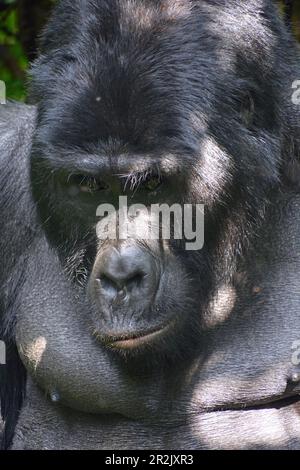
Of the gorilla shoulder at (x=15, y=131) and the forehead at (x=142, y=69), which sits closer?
the forehead at (x=142, y=69)

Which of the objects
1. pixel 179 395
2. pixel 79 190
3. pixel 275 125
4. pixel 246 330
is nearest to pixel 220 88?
pixel 275 125

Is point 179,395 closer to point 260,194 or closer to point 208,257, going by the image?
point 208,257

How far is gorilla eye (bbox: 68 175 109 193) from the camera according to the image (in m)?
4.31

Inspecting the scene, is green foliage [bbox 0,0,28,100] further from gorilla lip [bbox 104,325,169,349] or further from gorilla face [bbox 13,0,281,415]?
gorilla lip [bbox 104,325,169,349]

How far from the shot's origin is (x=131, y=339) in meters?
4.12

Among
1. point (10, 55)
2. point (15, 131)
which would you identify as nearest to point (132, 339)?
point (15, 131)

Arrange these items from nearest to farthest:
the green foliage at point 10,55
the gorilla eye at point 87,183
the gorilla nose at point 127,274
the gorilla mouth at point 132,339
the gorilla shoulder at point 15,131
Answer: the gorilla nose at point 127,274 < the gorilla mouth at point 132,339 < the gorilla eye at point 87,183 < the gorilla shoulder at point 15,131 < the green foliage at point 10,55

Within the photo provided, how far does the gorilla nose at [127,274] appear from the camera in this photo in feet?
13.1

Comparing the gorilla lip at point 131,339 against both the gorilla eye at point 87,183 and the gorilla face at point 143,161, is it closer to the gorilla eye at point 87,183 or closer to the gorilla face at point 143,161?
the gorilla face at point 143,161

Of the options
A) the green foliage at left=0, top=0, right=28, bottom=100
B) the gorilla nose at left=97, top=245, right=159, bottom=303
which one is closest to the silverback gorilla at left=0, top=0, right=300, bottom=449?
the gorilla nose at left=97, top=245, right=159, bottom=303

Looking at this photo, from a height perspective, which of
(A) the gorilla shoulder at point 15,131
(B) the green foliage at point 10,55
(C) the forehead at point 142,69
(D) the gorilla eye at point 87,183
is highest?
(C) the forehead at point 142,69

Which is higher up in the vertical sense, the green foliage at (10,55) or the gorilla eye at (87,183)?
the gorilla eye at (87,183)

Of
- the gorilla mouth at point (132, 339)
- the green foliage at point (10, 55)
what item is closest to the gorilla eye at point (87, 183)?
the gorilla mouth at point (132, 339)

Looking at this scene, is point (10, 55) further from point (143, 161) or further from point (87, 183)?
point (143, 161)
